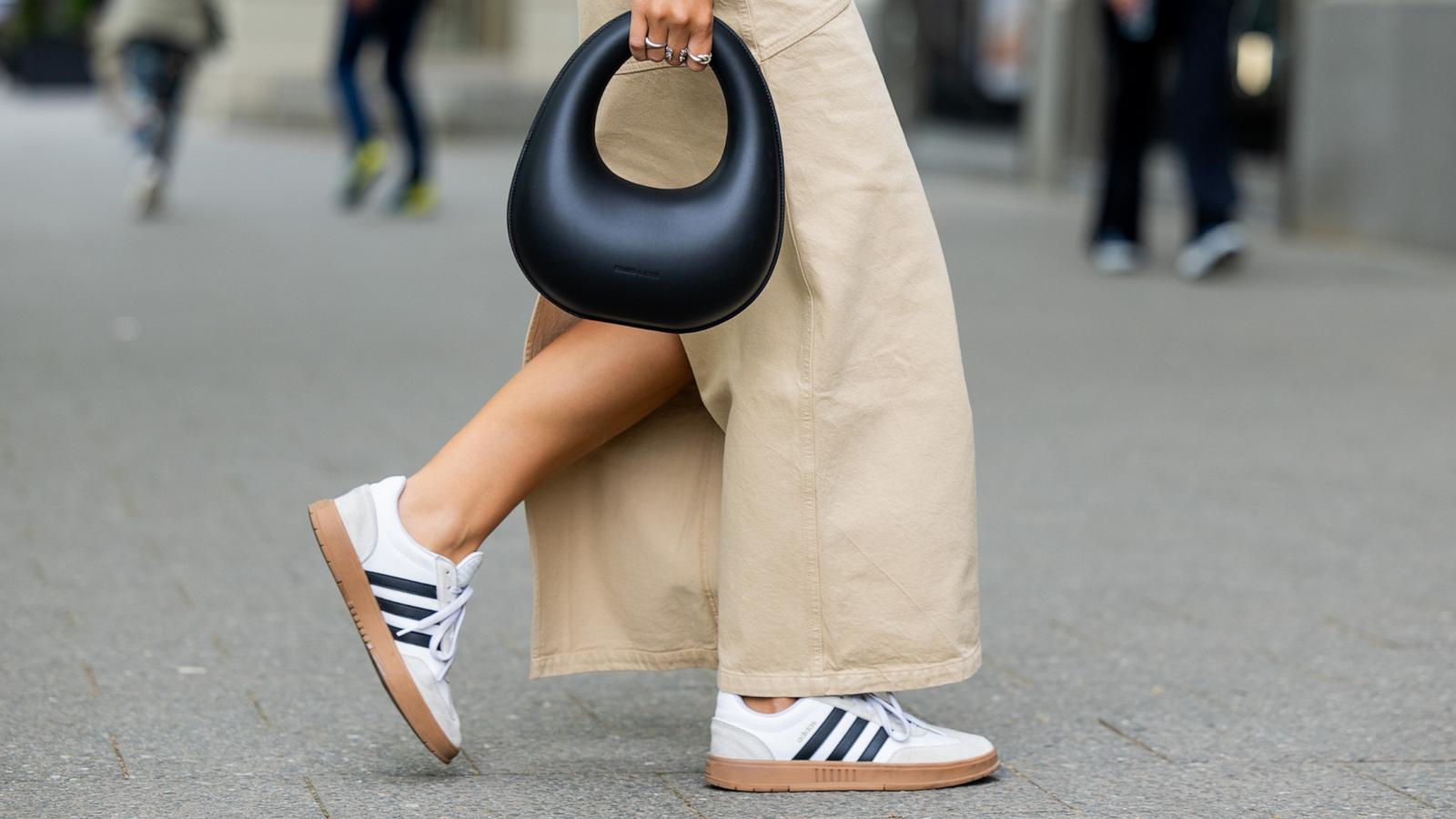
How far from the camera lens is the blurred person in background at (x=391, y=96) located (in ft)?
34.3

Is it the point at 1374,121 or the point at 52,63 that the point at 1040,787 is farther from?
the point at 52,63

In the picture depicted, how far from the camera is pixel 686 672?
10.3 feet

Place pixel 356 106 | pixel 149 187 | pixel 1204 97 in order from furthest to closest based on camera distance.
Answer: pixel 356 106, pixel 149 187, pixel 1204 97

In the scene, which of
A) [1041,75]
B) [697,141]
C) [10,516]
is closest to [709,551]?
[697,141]

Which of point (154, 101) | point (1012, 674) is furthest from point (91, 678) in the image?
point (154, 101)

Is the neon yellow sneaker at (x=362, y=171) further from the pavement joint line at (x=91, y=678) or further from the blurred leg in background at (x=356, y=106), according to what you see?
the pavement joint line at (x=91, y=678)

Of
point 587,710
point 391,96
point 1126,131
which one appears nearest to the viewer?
point 587,710

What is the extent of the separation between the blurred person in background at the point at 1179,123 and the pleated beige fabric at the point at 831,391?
5.89 m

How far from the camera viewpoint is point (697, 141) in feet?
8.12

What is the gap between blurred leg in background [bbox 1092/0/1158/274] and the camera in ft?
27.0

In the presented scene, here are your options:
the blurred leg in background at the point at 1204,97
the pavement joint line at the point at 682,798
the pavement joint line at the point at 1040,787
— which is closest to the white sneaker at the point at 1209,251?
the blurred leg in background at the point at 1204,97

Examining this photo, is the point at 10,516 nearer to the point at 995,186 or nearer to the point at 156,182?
the point at 156,182

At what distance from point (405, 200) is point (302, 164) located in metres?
4.10

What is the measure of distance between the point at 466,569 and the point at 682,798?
0.40 m
